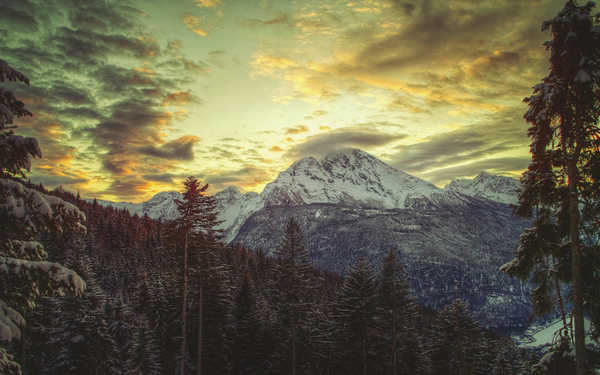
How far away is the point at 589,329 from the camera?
8.62 m

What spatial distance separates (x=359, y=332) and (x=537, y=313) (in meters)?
18.9

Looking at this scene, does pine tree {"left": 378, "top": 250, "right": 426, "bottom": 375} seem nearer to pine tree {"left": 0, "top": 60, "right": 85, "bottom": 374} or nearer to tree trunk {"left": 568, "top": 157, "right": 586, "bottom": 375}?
tree trunk {"left": 568, "top": 157, "right": 586, "bottom": 375}

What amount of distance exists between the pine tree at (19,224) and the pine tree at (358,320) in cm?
2331

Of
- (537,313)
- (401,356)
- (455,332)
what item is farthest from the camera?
(401,356)

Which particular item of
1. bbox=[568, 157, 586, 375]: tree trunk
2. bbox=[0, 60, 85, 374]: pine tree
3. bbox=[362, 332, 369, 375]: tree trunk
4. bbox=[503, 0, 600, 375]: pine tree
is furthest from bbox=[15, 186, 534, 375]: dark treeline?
bbox=[568, 157, 586, 375]: tree trunk

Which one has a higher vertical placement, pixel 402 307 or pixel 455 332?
pixel 402 307

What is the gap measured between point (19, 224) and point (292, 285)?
21.7m

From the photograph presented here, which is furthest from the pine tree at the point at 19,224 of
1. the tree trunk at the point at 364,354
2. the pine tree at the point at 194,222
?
the tree trunk at the point at 364,354

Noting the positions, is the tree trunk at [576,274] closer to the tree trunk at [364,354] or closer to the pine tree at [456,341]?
the tree trunk at [364,354]

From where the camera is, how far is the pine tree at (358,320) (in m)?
26.3

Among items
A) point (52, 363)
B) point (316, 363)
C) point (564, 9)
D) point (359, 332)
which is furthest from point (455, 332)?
point (52, 363)

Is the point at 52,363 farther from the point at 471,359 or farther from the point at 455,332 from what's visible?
the point at 471,359

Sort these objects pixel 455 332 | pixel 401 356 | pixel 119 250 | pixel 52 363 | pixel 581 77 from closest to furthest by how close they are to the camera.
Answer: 1. pixel 581 77
2. pixel 52 363
3. pixel 455 332
4. pixel 401 356
5. pixel 119 250

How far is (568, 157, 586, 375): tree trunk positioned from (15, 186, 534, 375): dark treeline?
752 inches
